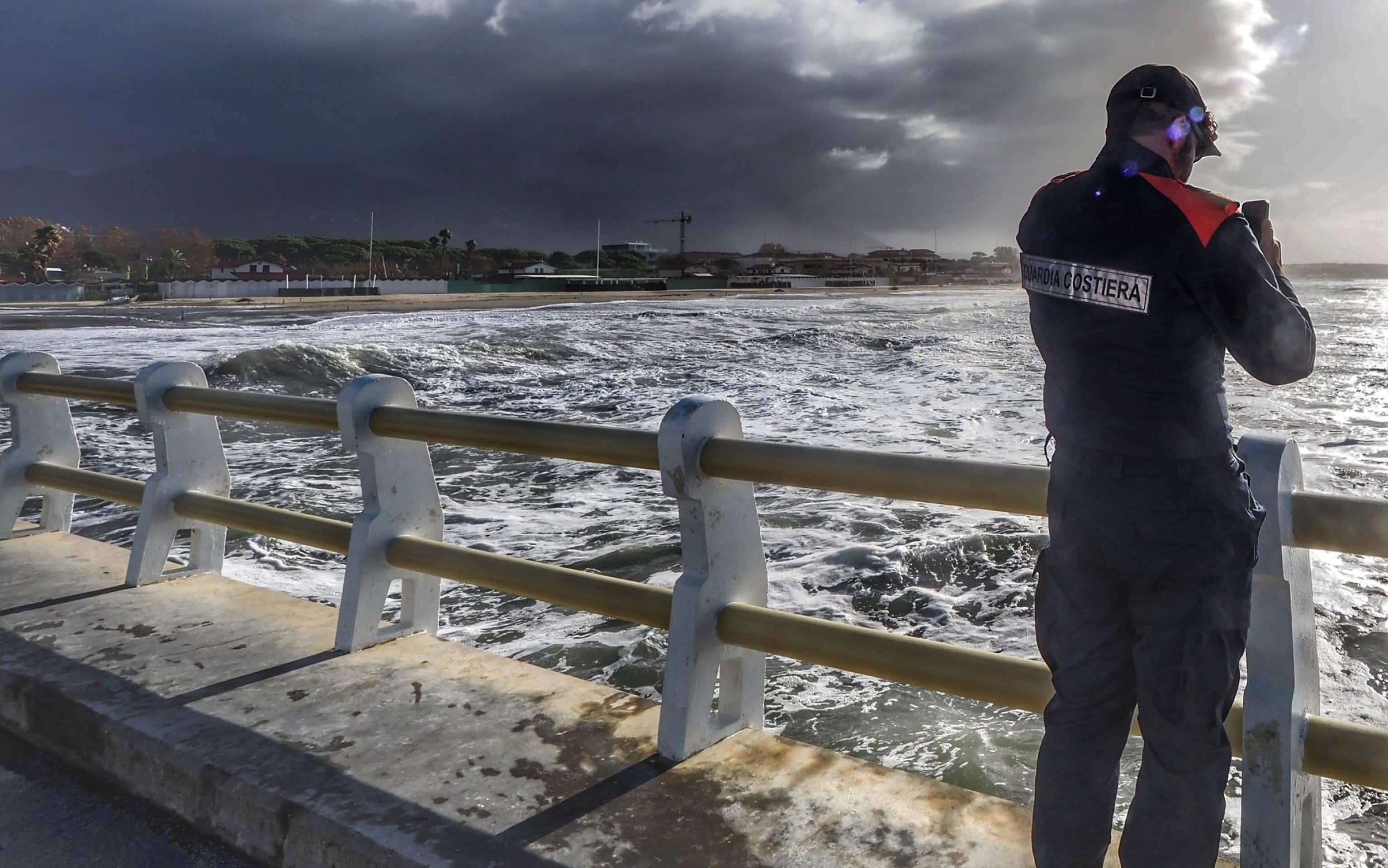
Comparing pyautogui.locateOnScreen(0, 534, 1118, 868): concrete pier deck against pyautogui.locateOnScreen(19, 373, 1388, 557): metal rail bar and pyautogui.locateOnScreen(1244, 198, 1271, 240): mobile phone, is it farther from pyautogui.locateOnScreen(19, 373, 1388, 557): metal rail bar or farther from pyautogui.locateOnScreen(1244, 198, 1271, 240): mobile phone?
pyautogui.locateOnScreen(1244, 198, 1271, 240): mobile phone

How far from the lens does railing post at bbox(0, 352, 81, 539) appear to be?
527cm

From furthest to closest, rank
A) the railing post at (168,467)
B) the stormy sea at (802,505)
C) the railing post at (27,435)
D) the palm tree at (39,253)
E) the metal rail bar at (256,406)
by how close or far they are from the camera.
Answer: the palm tree at (39,253)
the stormy sea at (802,505)
the railing post at (27,435)
the railing post at (168,467)
the metal rail bar at (256,406)

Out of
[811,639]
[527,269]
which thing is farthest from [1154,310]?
[527,269]

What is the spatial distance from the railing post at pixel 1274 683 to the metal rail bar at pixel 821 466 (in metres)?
0.05

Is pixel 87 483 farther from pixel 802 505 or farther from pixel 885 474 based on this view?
pixel 802 505

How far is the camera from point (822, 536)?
30.5ft

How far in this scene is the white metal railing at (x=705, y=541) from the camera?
2.13m

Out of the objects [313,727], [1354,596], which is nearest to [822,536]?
[1354,596]

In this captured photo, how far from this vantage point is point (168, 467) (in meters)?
4.60

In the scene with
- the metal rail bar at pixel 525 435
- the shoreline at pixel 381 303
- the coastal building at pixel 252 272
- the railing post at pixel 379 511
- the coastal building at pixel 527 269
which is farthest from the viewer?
the coastal building at pixel 527 269

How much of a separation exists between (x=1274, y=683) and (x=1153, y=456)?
0.56 metres

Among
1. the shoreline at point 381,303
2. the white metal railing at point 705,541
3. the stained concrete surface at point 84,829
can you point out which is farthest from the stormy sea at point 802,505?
the shoreline at point 381,303

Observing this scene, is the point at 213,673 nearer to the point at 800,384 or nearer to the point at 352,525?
the point at 352,525

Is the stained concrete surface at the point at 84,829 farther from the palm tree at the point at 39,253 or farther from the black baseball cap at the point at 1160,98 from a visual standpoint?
the palm tree at the point at 39,253
